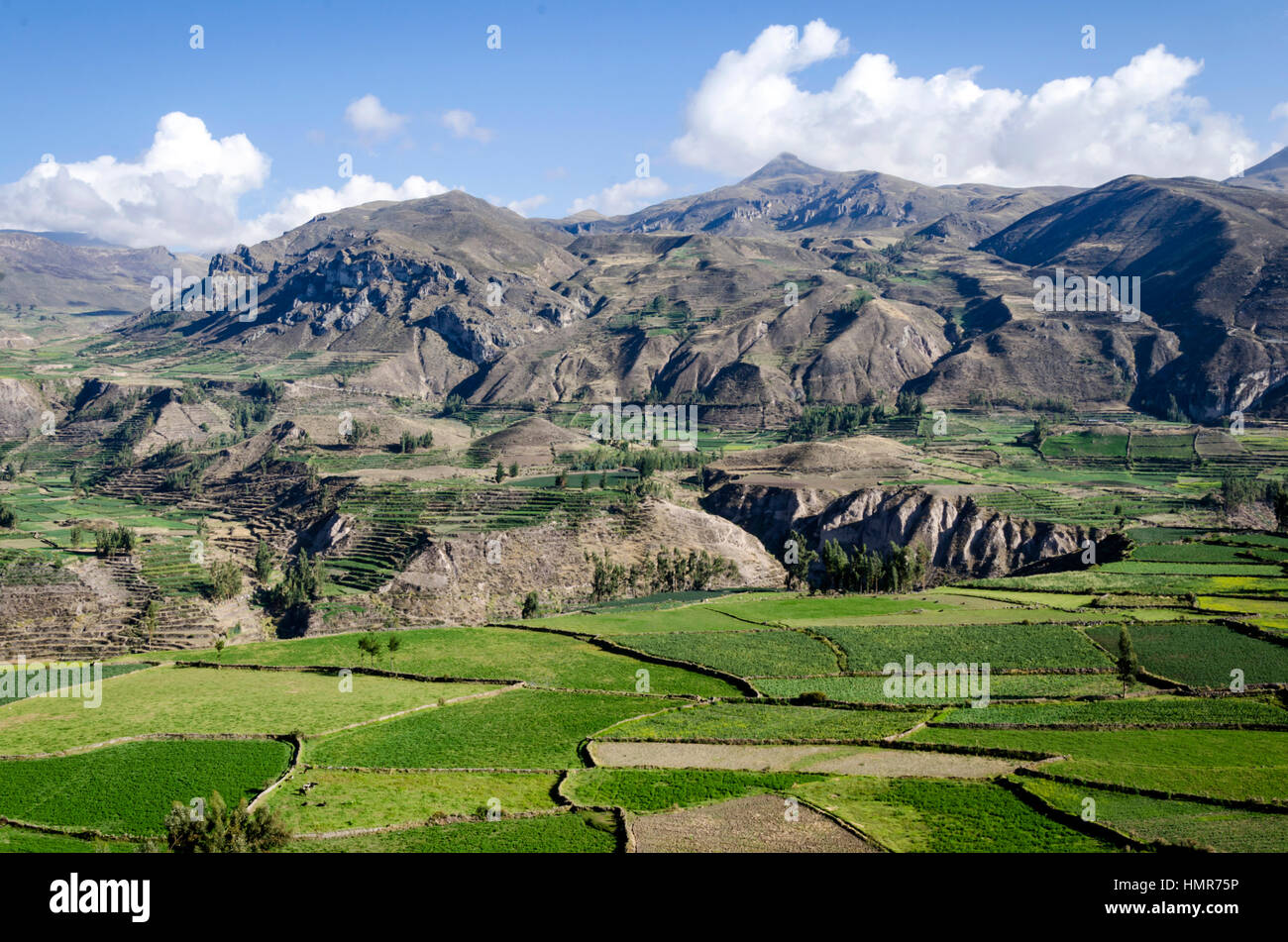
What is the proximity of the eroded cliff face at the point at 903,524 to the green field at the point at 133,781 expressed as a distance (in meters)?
108

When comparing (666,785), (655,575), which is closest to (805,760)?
(666,785)

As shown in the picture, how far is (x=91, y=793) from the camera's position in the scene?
4178 centimetres

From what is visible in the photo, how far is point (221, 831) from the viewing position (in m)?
33.2

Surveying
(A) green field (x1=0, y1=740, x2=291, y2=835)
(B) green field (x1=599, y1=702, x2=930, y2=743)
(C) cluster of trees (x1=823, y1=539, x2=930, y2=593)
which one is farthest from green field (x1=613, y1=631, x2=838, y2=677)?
(C) cluster of trees (x1=823, y1=539, x2=930, y2=593)

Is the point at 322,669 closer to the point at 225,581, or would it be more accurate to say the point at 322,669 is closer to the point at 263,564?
the point at 225,581

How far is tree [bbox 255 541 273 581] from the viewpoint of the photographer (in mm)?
125925

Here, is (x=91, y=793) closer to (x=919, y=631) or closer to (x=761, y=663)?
(x=761, y=663)

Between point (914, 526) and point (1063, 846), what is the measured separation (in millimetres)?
111692

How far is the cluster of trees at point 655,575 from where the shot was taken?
119m

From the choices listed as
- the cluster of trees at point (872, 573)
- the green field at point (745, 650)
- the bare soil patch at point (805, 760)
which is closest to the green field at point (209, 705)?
the green field at point (745, 650)

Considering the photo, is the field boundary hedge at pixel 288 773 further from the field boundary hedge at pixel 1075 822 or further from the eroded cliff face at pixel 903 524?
the eroded cliff face at pixel 903 524
